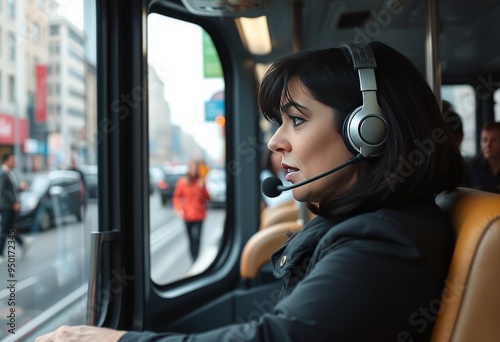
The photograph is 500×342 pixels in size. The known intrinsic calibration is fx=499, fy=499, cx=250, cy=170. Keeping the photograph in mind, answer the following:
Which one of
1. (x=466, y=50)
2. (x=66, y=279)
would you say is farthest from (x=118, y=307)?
(x=66, y=279)

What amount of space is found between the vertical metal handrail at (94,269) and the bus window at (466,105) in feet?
10.4

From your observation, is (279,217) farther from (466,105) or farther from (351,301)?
(351,301)

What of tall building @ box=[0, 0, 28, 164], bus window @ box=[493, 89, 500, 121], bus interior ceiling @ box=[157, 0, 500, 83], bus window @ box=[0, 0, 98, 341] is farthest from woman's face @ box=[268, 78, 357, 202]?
bus window @ box=[493, 89, 500, 121]

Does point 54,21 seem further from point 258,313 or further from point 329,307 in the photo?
point 258,313

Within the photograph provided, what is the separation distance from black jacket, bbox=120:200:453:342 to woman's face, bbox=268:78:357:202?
0.57 ft

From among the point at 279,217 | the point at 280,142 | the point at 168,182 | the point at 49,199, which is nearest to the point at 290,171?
the point at 280,142

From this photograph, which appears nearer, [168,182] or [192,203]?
[192,203]

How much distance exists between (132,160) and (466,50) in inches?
115

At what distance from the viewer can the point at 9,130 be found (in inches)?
248

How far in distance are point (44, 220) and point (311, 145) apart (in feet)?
25.0

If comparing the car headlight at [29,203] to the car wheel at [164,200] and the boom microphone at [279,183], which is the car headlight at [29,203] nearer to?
the boom microphone at [279,183]

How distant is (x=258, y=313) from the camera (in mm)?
3414

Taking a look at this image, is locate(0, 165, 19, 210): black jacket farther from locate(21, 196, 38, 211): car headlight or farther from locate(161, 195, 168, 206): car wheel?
locate(161, 195, 168, 206): car wheel

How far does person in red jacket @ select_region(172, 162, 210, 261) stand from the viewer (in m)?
7.45
